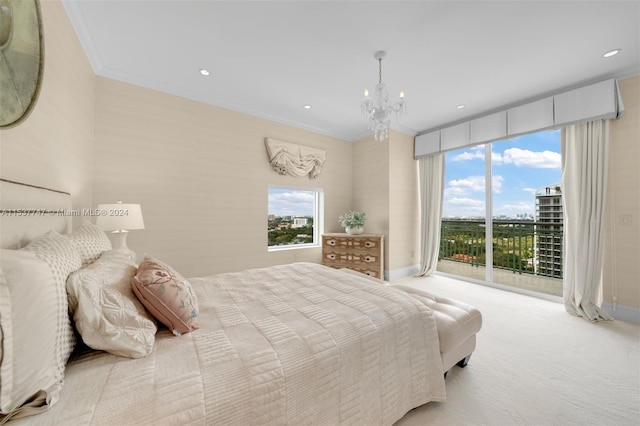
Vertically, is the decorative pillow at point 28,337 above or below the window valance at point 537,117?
below

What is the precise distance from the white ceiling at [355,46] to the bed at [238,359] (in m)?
1.65

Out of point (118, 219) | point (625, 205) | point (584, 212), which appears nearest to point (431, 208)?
point (584, 212)

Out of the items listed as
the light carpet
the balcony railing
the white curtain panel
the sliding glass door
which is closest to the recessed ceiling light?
the white curtain panel

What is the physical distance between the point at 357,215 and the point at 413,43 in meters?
2.56

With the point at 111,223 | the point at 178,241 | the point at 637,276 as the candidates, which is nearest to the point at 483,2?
the point at 637,276

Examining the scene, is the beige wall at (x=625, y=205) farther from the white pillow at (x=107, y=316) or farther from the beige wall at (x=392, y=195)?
the white pillow at (x=107, y=316)

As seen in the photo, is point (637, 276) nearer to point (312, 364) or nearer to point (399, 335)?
point (399, 335)

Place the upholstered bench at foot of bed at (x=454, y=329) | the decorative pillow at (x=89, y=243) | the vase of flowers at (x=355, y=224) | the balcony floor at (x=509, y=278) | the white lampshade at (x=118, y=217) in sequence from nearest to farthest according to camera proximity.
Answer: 1. the decorative pillow at (x=89, y=243)
2. the upholstered bench at foot of bed at (x=454, y=329)
3. the white lampshade at (x=118, y=217)
4. the balcony floor at (x=509, y=278)
5. the vase of flowers at (x=355, y=224)

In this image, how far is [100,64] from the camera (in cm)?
248

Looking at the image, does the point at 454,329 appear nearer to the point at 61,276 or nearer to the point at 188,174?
the point at 61,276

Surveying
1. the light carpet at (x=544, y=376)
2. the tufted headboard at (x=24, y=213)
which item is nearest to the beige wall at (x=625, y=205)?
the light carpet at (x=544, y=376)

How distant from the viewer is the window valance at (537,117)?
2572 mm

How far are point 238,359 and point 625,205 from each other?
4.07 metres

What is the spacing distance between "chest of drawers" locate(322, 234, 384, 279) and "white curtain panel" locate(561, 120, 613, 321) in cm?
225
